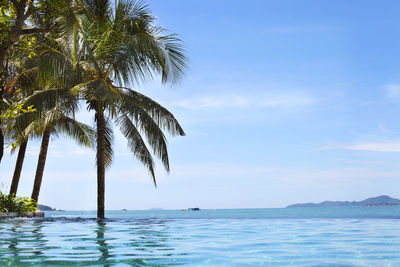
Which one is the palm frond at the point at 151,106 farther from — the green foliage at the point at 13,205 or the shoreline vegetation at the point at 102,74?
the green foliage at the point at 13,205

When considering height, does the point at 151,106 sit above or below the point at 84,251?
above

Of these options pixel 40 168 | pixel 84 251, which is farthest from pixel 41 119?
pixel 84 251

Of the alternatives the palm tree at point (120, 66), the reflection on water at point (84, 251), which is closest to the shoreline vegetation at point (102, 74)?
the palm tree at point (120, 66)

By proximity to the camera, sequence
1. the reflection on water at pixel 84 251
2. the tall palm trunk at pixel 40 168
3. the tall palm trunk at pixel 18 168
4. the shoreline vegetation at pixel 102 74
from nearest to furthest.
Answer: the reflection on water at pixel 84 251
the shoreline vegetation at pixel 102 74
the tall palm trunk at pixel 40 168
the tall palm trunk at pixel 18 168

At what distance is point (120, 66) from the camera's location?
16094 millimetres

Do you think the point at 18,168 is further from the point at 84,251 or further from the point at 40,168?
the point at 84,251

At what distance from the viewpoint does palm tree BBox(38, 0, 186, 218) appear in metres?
15.2

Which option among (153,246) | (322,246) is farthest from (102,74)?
(322,246)

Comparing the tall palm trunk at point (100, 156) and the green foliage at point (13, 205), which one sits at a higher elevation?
the tall palm trunk at point (100, 156)

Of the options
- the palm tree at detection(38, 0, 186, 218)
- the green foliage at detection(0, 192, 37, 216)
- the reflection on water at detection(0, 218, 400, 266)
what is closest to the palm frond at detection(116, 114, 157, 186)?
the palm tree at detection(38, 0, 186, 218)

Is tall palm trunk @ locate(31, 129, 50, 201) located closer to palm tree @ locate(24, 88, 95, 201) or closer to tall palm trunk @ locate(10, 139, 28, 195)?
palm tree @ locate(24, 88, 95, 201)

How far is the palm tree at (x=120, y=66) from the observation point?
597 inches

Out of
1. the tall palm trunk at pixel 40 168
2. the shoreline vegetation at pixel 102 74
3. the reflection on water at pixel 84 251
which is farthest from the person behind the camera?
the tall palm trunk at pixel 40 168

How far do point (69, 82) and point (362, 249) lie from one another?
13.0 metres
